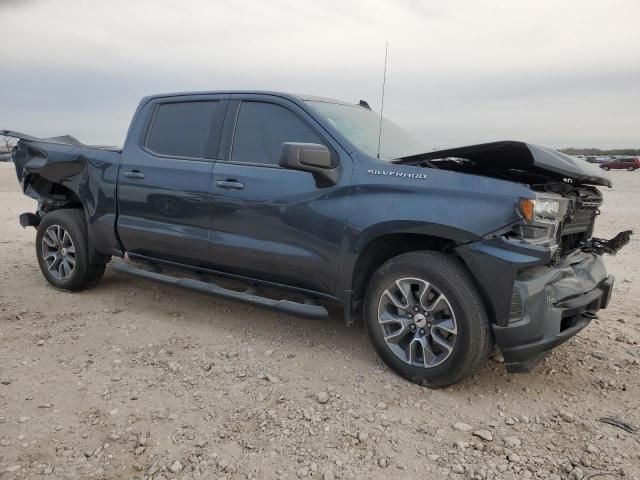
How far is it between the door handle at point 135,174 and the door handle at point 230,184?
891 mm

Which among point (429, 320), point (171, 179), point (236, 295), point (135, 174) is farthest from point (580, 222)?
point (135, 174)

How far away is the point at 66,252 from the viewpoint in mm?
5246

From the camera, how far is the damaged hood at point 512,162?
3.05 metres

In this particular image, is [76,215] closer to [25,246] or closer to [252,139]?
[252,139]

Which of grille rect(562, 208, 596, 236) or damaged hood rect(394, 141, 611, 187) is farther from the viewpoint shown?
grille rect(562, 208, 596, 236)

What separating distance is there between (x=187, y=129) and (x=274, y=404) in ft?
8.12

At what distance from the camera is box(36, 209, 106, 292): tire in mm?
5105

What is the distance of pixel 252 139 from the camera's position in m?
4.10

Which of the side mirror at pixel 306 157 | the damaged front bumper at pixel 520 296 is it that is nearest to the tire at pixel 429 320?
the damaged front bumper at pixel 520 296

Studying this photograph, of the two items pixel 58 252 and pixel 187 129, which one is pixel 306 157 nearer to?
pixel 187 129

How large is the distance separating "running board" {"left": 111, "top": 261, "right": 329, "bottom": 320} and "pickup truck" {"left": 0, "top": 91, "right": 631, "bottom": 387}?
1 cm

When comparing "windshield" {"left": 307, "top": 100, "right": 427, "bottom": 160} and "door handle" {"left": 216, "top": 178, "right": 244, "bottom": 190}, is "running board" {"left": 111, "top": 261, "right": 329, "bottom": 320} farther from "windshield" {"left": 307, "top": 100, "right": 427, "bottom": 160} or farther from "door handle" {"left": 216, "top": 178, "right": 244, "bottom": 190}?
"windshield" {"left": 307, "top": 100, "right": 427, "bottom": 160}

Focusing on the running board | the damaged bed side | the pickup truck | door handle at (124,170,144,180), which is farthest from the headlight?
the damaged bed side

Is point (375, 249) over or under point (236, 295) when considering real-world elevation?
over
